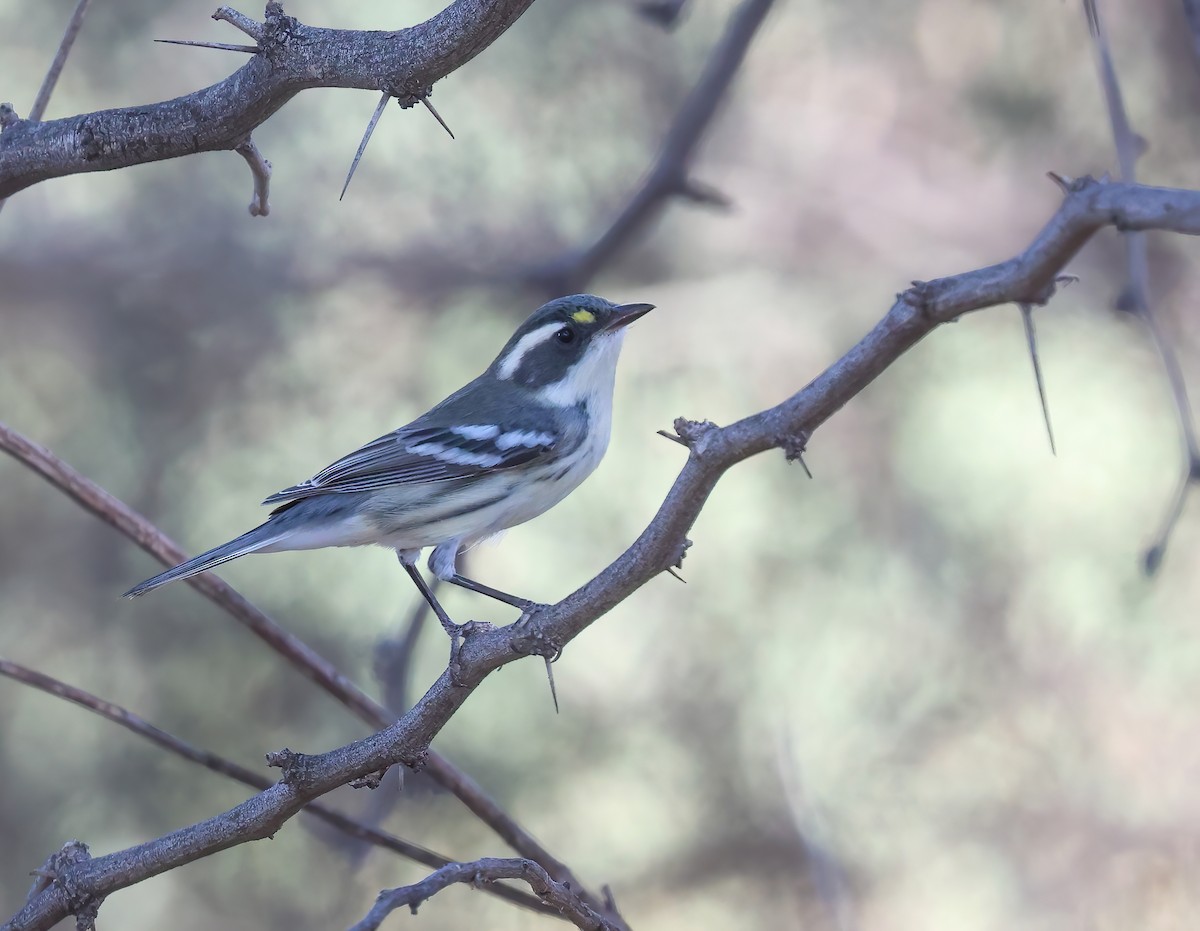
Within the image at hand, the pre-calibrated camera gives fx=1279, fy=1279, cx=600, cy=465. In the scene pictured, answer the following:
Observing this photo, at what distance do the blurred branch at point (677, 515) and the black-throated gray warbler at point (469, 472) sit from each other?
53.7 inches

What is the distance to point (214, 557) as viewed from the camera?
382 centimetres

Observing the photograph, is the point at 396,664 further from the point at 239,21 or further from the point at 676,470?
the point at 676,470

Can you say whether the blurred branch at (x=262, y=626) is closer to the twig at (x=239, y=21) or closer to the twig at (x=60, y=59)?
the twig at (x=60, y=59)

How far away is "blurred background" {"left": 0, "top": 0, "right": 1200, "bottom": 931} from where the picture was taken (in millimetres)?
6328

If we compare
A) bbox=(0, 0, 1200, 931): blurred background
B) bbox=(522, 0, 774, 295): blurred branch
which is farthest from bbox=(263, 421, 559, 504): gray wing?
bbox=(0, 0, 1200, 931): blurred background

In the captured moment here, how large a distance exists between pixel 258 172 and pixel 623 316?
178 cm

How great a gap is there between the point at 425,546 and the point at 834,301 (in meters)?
3.54

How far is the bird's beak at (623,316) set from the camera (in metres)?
4.67

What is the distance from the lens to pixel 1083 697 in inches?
252

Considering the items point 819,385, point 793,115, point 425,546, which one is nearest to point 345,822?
point 425,546

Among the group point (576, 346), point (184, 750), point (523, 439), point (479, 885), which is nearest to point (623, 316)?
point (576, 346)

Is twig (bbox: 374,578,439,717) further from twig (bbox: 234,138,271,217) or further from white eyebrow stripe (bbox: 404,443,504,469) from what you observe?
twig (bbox: 234,138,271,217)

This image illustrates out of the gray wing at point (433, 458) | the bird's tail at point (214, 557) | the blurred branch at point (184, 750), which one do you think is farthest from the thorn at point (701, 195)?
the blurred branch at point (184, 750)

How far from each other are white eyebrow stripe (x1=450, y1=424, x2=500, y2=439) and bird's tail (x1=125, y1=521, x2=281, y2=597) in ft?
2.51
